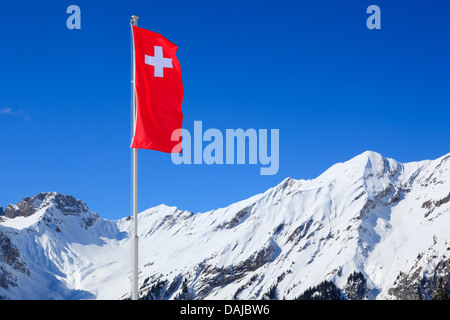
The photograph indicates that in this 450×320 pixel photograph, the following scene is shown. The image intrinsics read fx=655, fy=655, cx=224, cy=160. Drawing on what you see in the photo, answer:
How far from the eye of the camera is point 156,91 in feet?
97.5

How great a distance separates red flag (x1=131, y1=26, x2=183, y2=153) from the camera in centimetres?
2895

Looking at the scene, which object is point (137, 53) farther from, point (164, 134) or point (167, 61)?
point (164, 134)

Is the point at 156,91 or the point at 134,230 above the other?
the point at 156,91

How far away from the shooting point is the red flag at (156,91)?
95.0 ft
